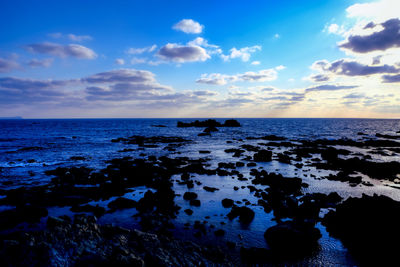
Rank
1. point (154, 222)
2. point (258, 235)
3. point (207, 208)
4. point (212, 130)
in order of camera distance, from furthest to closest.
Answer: point (212, 130), point (207, 208), point (154, 222), point (258, 235)

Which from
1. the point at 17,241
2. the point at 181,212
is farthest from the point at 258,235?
the point at 17,241

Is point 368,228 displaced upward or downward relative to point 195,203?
upward

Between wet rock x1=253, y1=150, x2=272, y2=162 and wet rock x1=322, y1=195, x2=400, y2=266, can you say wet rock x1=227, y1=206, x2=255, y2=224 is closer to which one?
wet rock x1=322, y1=195, x2=400, y2=266

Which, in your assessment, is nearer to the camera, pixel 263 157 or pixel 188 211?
pixel 188 211

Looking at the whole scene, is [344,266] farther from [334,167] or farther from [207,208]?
[334,167]

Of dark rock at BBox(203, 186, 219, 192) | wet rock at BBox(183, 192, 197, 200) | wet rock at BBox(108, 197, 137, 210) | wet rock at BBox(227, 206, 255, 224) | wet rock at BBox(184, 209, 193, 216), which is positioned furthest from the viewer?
dark rock at BBox(203, 186, 219, 192)

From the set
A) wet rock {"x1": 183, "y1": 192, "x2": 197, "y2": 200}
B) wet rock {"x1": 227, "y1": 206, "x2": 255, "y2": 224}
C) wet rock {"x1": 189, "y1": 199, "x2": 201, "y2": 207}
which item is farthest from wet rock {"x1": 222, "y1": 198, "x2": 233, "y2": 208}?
wet rock {"x1": 183, "y1": 192, "x2": 197, "y2": 200}

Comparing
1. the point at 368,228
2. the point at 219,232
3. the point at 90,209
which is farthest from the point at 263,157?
the point at 90,209

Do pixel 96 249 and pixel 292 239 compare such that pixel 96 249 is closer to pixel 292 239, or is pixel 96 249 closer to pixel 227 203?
pixel 292 239

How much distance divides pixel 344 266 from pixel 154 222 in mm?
11076

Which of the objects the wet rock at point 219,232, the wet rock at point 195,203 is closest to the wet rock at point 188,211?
the wet rock at point 195,203

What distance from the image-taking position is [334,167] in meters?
32.7

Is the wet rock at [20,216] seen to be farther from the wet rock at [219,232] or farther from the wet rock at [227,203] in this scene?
the wet rock at [227,203]

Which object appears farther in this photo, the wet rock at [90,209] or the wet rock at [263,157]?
the wet rock at [263,157]
